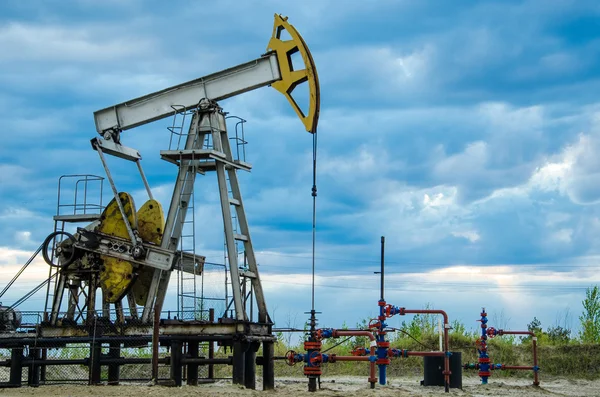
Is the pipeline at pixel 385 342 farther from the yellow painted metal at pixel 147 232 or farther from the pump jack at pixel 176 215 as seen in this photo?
the yellow painted metal at pixel 147 232

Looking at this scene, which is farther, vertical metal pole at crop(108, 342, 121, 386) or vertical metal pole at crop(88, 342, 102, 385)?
vertical metal pole at crop(108, 342, 121, 386)

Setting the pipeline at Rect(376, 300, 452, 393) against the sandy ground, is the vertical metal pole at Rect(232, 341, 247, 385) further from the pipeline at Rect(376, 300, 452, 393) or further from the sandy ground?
the pipeline at Rect(376, 300, 452, 393)

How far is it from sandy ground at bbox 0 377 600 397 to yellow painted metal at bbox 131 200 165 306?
7.02 ft

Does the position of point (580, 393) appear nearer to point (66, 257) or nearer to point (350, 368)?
point (350, 368)

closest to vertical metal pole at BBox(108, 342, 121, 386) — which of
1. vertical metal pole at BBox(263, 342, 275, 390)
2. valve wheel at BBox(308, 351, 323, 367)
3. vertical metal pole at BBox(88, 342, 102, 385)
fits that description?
vertical metal pole at BBox(88, 342, 102, 385)

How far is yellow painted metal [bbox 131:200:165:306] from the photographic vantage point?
1628 centimetres

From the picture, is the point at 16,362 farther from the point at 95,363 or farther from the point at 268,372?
the point at 268,372

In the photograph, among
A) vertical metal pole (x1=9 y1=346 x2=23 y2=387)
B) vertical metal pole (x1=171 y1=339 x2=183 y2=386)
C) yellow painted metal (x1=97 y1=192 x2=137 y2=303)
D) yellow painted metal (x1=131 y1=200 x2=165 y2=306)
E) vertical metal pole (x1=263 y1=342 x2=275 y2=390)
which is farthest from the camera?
yellow painted metal (x1=131 y1=200 x2=165 y2=306)

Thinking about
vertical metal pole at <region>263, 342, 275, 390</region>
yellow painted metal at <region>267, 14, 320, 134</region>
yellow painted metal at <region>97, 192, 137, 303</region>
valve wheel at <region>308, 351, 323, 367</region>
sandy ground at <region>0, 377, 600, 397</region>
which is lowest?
sandy ground at <region>0, 377, 600, 397</region>

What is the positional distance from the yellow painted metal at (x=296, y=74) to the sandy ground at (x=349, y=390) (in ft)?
15.2

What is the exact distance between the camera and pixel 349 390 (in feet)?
49.6

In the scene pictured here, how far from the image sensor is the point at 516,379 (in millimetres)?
19953

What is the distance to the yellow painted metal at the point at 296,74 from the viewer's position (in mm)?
15797

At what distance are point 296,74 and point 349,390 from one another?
5.55m
